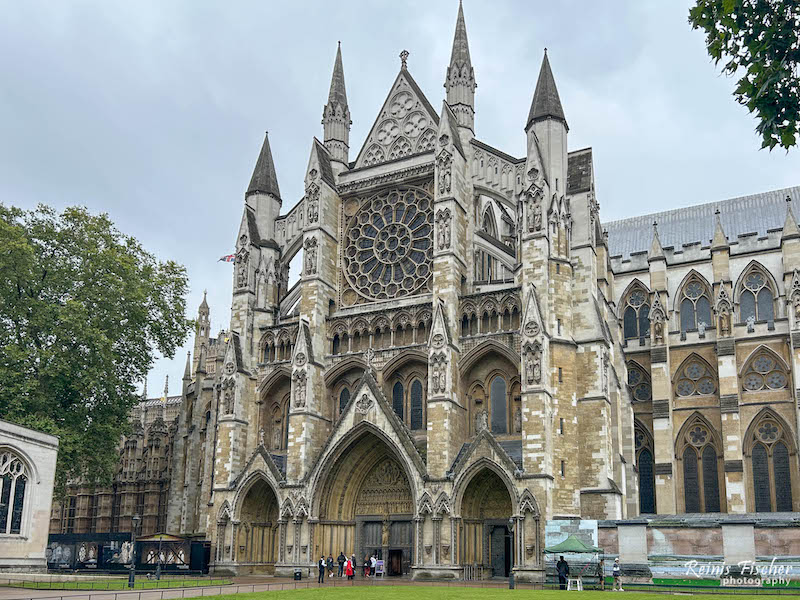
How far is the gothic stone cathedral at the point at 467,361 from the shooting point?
3331 centimetres

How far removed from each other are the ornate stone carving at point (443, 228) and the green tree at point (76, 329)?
1382cm

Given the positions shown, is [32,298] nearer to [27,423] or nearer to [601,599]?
[27,423]

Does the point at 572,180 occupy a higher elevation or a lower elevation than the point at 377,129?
lower

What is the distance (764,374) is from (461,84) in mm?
21081

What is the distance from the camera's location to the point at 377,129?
43.7m

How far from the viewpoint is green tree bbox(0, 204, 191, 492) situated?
35719 millimetres

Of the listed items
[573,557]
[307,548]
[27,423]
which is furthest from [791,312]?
[27,423]

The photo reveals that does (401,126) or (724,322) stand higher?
(401,126)

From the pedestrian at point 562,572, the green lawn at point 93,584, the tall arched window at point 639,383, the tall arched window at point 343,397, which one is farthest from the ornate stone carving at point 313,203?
the pedestrian at point 562,572

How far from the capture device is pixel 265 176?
4453 cm

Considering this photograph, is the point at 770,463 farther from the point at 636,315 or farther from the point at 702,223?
the point at 702,223

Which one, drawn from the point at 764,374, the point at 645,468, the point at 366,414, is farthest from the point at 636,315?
the point at 366,414

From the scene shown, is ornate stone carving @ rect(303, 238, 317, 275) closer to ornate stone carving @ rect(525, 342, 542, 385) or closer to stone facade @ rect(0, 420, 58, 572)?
ornate stone carving @ rect(525, 342, 542, 385)

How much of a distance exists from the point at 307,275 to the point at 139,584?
648 inches
